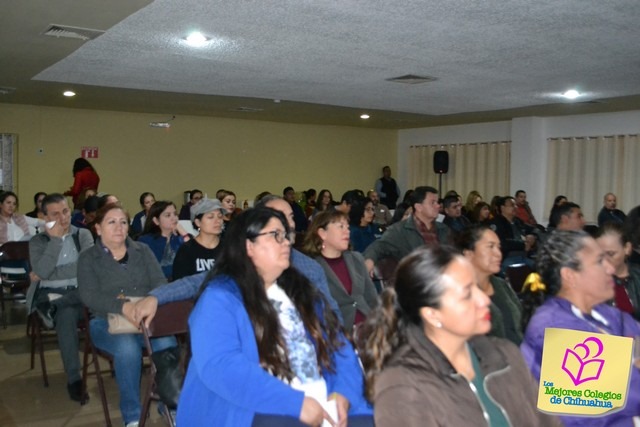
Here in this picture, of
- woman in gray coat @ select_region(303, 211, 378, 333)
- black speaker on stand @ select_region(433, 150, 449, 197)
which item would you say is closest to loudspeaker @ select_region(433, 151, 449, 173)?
black speaker on stand @ select_region(433, 150, 449, 197)

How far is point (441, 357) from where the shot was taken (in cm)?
172

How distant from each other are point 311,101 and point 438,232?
448 centimetres

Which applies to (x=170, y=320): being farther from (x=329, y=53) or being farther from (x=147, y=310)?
(x=329, y=53)

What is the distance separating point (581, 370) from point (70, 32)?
468 cm

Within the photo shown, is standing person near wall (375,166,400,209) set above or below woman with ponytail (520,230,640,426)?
above

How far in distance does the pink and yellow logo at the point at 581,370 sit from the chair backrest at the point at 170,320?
67.9 inches

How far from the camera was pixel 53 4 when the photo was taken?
A: 14.3ft

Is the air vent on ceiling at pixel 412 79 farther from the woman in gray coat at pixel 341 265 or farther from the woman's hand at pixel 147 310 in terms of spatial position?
the woman's hand at pixel 147 310

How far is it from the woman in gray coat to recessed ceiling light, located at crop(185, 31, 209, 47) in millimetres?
1990

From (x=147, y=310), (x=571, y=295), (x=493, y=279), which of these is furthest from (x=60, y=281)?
(x=571, y=295)

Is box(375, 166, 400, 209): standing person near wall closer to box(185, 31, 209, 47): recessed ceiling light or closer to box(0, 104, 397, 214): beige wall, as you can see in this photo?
box(0, 104, 397, 214): beige wall

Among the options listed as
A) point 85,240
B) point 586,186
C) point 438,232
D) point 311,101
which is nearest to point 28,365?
point 85,240

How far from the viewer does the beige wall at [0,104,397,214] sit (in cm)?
1127

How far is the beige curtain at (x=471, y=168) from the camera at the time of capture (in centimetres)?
1301
